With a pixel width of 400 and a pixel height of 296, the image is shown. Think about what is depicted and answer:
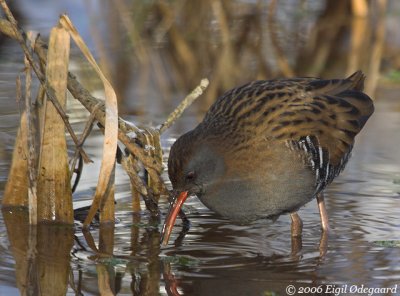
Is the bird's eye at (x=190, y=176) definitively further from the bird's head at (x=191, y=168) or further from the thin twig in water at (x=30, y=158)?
the thin twig in water at (x=30, y=158)

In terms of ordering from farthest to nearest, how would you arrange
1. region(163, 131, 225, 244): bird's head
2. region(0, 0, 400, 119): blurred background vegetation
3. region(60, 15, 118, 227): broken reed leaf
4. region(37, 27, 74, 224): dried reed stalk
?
region(0, 0, 400, 119): blurred background vegetation, region(37, 27, 74, 224): dried reed stalk, region(60, 15, 118, 227): broken reed leaf, region(163, 131, 225, 244): bird's head

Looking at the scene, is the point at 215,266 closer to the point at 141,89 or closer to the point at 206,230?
the point at 206,230

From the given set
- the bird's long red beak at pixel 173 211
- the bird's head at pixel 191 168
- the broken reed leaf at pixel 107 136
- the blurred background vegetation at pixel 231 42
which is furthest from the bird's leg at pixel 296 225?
the blurred background vegetation at pixel 231 42

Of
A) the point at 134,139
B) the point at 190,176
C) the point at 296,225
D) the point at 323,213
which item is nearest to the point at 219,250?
the point at 190,176

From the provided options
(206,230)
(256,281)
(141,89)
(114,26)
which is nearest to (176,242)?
(206,230)

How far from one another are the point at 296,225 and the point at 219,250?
1.75ft

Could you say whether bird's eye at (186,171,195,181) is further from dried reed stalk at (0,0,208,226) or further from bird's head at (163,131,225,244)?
dried reed stalk at (0,0,208,226)

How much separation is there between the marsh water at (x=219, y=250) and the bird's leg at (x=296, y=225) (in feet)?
0.18

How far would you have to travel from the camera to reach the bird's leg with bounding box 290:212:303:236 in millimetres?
5570

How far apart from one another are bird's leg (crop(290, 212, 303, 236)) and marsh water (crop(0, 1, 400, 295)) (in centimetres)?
5

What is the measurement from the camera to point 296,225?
18.4 feet

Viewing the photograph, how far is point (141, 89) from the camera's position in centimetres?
862

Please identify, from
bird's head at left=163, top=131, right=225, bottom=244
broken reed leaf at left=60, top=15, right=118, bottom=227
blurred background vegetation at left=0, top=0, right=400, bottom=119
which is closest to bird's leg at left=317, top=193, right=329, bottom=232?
bird's head at left=163, top=131, right=225, bottom=244

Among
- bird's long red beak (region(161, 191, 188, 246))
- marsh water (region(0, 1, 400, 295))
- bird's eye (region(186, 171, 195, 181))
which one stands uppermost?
bird's eye (region(186, 171, 195, 181))
